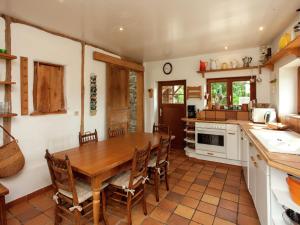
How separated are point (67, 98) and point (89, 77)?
0.63 m

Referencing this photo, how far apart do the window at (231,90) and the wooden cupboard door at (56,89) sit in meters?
3.22

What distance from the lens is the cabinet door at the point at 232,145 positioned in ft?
11.0

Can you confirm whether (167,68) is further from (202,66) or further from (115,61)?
(115,61)

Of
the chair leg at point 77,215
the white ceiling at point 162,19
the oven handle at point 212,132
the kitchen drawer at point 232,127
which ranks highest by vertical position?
the white ceiling at point 162,19

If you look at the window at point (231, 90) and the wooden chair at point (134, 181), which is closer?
the wooden chair at point (134, 181)

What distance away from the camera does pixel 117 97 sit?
396cm

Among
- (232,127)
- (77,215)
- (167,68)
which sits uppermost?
(167,68)

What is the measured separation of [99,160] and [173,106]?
3282 mm

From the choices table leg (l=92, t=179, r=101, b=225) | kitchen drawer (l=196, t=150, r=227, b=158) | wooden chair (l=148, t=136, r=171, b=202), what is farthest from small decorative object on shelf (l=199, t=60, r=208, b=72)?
table leg (l=92, t=179, r=101, b=225)

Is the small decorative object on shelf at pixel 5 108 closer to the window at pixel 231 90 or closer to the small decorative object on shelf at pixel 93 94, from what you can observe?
the small decorative object on shelf at pixel 93 94

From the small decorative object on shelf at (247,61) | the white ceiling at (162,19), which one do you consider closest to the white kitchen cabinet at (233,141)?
the small decorative object on shelf at (247,61)

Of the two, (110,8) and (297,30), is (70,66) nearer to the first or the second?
(110,8)

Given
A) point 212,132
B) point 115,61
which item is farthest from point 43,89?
point 212,132

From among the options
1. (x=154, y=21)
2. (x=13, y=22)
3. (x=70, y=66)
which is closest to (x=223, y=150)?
(x=154, y=21)
